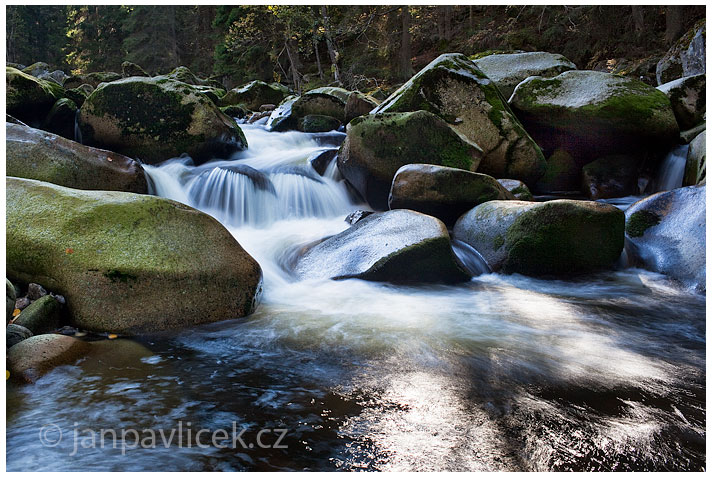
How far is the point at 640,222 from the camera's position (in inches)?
247

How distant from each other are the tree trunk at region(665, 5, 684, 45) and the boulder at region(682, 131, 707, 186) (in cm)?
1337

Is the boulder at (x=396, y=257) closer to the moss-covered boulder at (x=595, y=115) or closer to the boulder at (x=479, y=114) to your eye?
the boulder at (x=479, y=114)

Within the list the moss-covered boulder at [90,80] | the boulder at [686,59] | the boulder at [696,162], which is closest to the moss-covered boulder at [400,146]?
the boulder at [696,162]

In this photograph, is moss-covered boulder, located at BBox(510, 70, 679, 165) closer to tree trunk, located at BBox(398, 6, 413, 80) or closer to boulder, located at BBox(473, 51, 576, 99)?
boulder, located at BBox(473, 51, 576, 99)

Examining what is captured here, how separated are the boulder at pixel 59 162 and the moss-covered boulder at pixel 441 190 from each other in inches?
147

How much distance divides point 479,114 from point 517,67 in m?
4.09

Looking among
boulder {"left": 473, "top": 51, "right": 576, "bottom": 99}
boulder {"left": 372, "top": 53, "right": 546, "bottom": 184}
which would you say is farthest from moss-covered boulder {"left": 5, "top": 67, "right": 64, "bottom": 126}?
boulder {"left": 473, "top": 51, "right": 576, "bottom": 99}

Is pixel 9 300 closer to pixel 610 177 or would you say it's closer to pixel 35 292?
pixel 35 292

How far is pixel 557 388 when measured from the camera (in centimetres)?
289

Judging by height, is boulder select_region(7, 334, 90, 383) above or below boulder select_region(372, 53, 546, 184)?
below

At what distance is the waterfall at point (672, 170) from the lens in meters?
8.30

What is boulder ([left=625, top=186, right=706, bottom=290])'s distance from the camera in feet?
17.5
